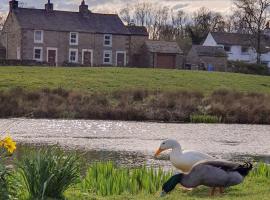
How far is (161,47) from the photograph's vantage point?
71.6 m

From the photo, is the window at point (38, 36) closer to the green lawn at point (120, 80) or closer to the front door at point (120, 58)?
the front door at point (120, 58)

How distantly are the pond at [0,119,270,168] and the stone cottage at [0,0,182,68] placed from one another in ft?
126

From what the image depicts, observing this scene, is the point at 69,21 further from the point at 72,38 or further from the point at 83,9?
the point at 83,9

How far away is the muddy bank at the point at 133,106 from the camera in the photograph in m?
33.8

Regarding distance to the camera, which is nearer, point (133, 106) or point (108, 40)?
point (133, 106)

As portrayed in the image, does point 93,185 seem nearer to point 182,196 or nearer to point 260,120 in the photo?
point 182,196

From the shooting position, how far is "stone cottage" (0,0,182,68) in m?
69.3

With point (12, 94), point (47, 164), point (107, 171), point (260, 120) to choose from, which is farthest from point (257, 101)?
point (47, 164)

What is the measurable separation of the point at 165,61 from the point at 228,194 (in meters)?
61.6

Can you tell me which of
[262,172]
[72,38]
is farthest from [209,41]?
[262,172]

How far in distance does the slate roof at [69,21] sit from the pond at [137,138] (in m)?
39.6

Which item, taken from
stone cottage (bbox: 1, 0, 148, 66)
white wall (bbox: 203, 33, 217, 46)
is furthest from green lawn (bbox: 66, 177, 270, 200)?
white wall (bbox: 203, 33, 217, 46)

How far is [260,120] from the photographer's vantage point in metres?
35.3

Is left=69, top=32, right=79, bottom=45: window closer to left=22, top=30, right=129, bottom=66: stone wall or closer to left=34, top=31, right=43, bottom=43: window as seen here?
left=22, top=30, right=129, bottom=66: stone wall
